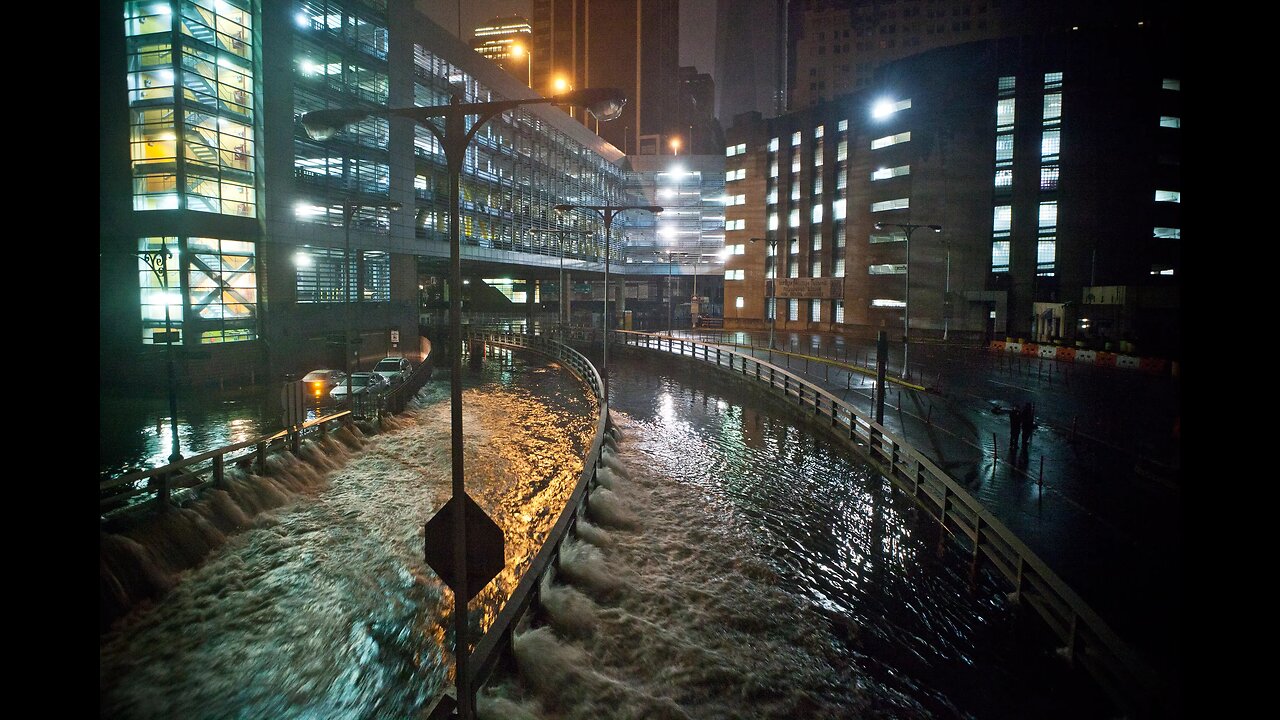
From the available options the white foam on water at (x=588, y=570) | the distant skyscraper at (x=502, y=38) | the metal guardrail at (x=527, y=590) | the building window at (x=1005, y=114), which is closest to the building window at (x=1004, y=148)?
the building window at (x=1005, y=114)

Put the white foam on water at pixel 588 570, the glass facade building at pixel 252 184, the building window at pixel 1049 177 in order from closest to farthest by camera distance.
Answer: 1. the white foam on water at pixel 588 570
2. the glass facade building at pixel 252 184
3. the building window at pixel 1049 177

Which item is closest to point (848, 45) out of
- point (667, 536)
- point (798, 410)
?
point (798, 410)

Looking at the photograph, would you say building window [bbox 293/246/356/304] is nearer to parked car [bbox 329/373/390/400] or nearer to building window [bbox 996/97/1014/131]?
parked car [bbox 329/373/390/400]

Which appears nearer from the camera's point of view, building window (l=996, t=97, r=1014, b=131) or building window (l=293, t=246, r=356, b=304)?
building window (l=293, t=246, r=356, b=304)

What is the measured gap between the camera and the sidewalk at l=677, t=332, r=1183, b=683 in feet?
28.6

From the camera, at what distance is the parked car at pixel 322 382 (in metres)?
24.6

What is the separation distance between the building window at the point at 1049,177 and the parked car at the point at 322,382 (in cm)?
5701

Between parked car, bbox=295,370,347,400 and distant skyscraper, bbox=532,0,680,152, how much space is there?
349ft

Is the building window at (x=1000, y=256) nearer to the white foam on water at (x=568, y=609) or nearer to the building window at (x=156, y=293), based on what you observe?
the white foam on water at (x=568, y=609)

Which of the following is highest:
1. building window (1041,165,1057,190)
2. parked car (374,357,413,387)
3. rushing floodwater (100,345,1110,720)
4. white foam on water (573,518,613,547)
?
building window (1041,165,1057,190)

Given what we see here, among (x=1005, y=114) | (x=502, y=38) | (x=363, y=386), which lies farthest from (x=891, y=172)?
(x=502, y=38)

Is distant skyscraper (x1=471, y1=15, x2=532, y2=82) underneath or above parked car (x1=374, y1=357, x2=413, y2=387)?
above

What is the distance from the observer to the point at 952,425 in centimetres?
1961

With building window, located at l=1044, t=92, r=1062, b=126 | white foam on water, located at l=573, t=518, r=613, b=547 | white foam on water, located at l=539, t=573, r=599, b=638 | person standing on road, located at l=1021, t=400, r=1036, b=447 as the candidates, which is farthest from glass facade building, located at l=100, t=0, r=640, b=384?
building window, located at l=1044, t=92, r=1062, b=126
